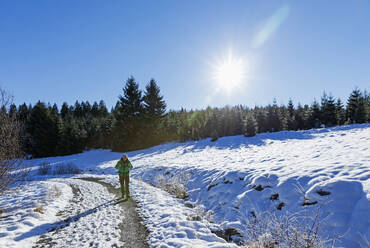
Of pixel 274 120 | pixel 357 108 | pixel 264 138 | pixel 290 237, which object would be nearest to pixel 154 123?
pixel 264 138

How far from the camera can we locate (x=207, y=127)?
3591 centimetres

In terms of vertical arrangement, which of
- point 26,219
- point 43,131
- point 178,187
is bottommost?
point 178,187

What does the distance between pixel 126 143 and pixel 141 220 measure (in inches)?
1171

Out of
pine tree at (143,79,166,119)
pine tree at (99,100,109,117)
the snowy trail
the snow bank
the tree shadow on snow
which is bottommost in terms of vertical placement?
the snowy trail

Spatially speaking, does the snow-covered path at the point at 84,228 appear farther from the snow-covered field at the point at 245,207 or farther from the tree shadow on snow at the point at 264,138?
the tree shadow on snow at the point at 264,138

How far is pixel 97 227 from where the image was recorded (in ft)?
16.5

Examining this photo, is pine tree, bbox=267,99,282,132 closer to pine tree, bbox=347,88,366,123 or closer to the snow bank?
pine tree, bbox=347,88,366,123

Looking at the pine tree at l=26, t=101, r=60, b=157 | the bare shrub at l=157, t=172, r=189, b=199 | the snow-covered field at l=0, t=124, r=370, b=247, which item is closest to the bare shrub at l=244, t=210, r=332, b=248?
the snow-covered field at l=0, t=124, r=370, b=247

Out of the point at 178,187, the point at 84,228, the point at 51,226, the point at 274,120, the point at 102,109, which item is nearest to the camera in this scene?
the point at 84,228

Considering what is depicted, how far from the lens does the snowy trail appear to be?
425 centimetres

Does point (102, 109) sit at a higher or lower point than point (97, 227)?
higher

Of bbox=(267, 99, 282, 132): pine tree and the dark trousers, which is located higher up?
bbox=(267, 99, 282, 132): pine tree

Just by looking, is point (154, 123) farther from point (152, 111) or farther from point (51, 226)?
point (51, 226)

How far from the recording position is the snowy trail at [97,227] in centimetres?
425
